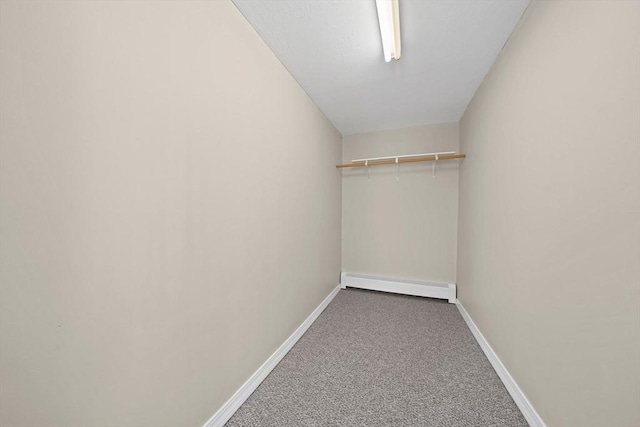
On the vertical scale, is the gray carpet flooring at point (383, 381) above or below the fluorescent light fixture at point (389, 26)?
below

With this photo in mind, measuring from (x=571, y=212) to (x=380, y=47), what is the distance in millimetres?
1534

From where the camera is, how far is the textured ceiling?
4.05 feet

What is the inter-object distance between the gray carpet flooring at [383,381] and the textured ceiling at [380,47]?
2393 mm

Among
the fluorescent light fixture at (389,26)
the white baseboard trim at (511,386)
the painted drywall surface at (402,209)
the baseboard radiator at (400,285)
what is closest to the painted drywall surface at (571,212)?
the white baseboard trim at (511,386)

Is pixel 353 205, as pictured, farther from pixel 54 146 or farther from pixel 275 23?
pixel 54 146

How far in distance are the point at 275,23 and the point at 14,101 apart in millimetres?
1351

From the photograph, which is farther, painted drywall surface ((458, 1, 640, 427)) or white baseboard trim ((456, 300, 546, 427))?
white baseboard trim ((456, 300, 546, 427))

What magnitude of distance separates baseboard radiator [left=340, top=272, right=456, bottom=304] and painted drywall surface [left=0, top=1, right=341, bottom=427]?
1.82 meters

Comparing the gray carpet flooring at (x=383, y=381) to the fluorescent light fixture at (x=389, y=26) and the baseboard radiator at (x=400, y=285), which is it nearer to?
the baseboard radiator at (x=400, y=285)

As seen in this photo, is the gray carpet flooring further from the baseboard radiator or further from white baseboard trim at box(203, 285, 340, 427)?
the baseboard radiator

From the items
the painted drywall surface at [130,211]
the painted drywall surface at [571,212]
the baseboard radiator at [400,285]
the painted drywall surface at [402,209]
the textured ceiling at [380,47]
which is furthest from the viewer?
the painted drywall surface at [402,209]

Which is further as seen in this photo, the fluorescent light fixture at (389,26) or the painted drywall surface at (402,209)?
the painted drywall surface at (402,209)

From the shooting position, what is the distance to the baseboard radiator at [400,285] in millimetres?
2645

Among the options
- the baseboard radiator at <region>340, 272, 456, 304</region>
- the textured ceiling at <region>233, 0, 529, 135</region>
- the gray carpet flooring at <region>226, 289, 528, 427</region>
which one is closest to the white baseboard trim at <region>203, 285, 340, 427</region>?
the gray carpet flooring at <region>226, 289, 528, 427</region>
